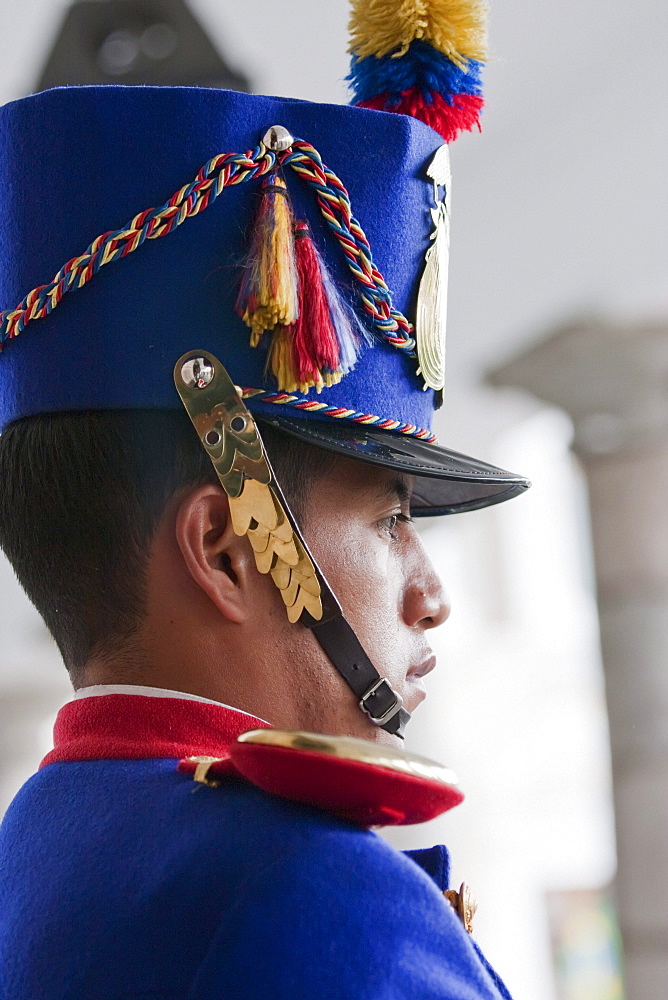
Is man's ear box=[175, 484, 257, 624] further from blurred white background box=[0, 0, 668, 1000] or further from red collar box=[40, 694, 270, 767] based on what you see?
blurred white background box=[0, 0, 668, 1000]

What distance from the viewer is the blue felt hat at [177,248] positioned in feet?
3.10

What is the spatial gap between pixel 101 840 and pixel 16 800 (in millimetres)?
173

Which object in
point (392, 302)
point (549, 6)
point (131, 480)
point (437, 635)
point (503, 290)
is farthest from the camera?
point (437, 635)

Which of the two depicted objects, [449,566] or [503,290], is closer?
[503,290]

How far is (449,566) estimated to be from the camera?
4.79m

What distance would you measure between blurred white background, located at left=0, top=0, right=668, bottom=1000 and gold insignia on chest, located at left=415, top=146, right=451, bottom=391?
2.29 m

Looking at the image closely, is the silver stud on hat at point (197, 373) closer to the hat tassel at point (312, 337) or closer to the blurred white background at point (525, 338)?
the hat tassel at point (312, 337)

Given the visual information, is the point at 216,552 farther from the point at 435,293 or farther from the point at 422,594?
the point at 435,293

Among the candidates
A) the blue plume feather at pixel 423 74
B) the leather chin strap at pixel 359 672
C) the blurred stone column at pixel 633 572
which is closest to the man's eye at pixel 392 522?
the leather chin strap at pixel 359 672

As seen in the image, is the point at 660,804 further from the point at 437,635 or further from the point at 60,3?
the point at 60,3

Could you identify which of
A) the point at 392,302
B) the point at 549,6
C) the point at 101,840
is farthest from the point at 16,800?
the point at 549,6

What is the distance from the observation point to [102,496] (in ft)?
3.06

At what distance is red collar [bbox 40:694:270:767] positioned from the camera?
0.87 m

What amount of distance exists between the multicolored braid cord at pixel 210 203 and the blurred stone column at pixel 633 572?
2.29 meters
